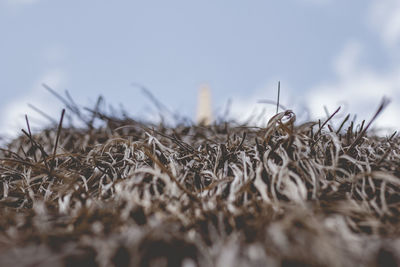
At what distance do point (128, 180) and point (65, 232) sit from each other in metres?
0.16

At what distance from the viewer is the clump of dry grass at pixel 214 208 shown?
1.18 feet

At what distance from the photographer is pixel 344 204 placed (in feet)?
1.51

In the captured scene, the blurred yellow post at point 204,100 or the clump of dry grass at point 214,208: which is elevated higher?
the blurred yellow post at point 204,100

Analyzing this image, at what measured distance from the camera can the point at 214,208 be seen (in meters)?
0.47

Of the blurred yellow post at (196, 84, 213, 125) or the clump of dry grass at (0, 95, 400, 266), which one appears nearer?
the clump of dry grass at (0, 95, 400, 266)

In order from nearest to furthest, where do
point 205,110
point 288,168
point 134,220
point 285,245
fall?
point 285,245, point 134,220, point 288,168, point 205,110

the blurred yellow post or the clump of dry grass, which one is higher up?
the blurred yellow post

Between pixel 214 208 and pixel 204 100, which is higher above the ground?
pixel 204 100

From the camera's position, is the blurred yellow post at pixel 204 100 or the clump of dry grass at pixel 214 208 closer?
the clump of dry grass at pixel 214 208

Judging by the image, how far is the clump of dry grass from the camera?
361mm

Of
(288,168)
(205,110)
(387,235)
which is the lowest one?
(387,235)

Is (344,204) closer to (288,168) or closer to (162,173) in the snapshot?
(288,168)

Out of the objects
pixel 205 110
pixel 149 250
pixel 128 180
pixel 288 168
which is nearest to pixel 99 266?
pixel 149 250

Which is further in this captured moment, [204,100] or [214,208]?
[204,100]
